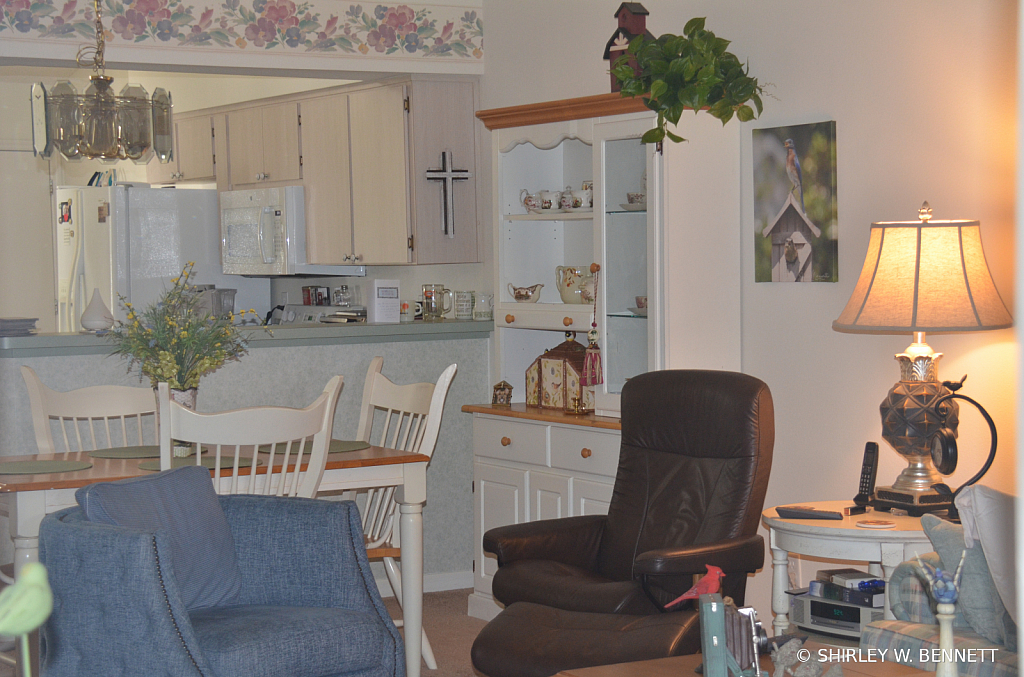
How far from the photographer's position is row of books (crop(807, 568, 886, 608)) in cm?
288

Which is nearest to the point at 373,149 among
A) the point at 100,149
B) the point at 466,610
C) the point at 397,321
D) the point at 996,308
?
the point at 397,321

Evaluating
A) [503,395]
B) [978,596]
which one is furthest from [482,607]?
[978,596]

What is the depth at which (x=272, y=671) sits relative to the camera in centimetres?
246

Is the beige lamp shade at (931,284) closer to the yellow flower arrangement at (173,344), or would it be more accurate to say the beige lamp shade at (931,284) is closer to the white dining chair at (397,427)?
the white dining chair at (397,427)

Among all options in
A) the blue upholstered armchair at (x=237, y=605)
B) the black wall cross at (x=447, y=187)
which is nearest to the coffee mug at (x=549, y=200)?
the black wall cross at (x=447, y=187)

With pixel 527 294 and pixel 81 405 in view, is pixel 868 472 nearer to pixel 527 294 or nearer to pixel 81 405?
pixel 527 294

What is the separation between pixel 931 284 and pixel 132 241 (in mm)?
4302

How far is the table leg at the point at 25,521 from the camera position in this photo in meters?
2.95

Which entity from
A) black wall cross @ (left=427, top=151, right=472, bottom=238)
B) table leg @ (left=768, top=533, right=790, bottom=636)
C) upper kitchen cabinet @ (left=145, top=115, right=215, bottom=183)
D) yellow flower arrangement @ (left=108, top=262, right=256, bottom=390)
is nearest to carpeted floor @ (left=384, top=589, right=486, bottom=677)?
table leg @ (left=768, top=533, right=790, bottom=636)

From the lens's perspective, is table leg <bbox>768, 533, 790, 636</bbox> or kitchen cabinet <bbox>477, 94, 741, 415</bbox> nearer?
table leg <bbox>768, 533, 790, 636</bbox>

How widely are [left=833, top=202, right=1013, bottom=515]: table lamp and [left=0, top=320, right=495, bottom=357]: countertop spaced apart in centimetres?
215

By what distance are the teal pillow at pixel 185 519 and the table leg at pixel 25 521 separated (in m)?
0.44

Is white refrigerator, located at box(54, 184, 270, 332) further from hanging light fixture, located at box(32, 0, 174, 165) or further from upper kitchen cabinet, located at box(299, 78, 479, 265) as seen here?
hanging light fixture, located at box(32, 0, 174, 165)

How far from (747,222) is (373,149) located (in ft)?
6.76
